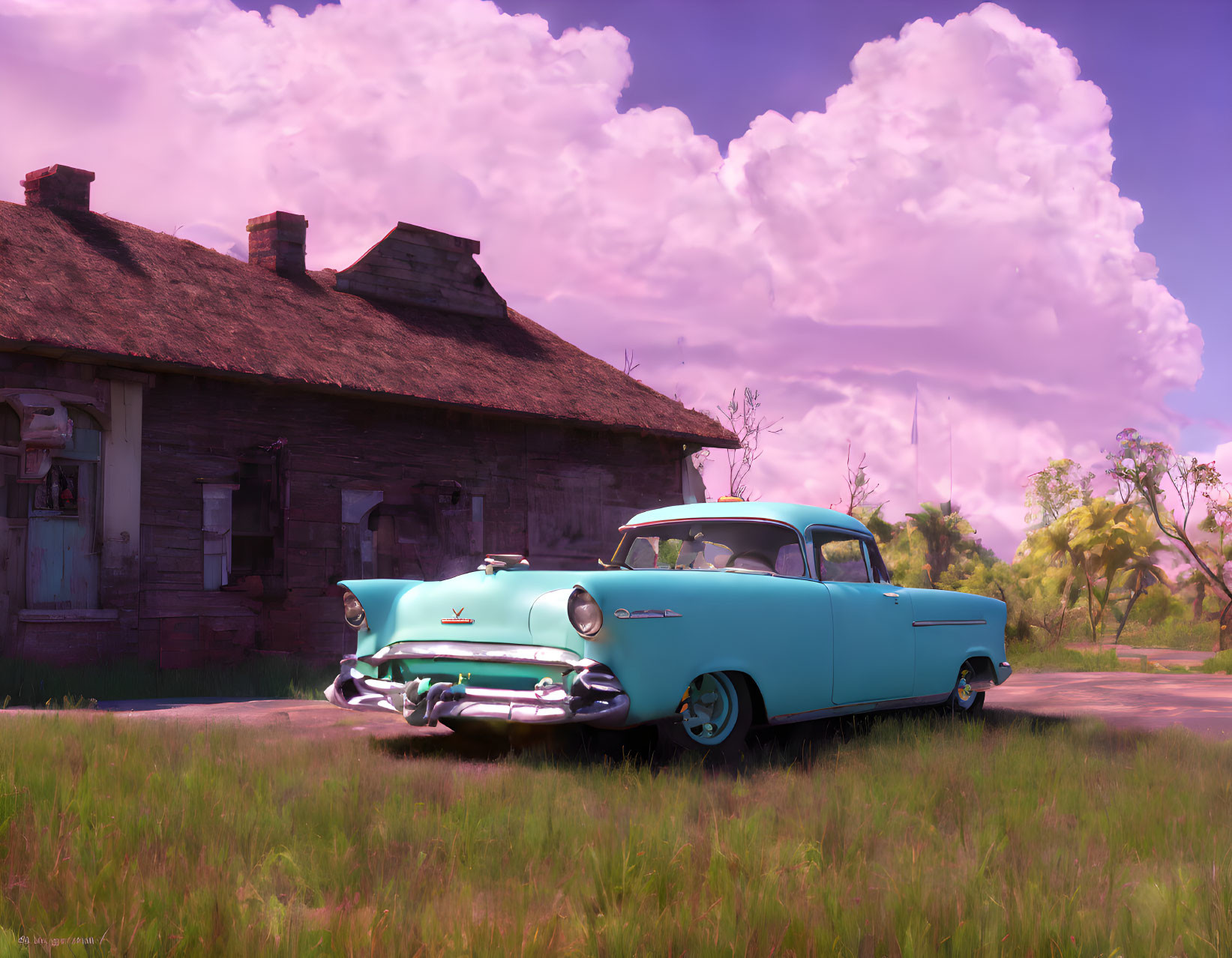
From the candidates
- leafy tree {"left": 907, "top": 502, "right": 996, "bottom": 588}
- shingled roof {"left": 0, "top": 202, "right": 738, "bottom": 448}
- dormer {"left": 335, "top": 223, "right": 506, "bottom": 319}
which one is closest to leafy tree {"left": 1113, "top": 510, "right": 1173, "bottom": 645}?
leafy tree {"left": 907, "top": 502, "right": 996, "bottom": 588}

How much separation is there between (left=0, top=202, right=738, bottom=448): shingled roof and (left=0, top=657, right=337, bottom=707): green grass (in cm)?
335

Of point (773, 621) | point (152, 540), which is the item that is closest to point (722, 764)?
point (773, 621)

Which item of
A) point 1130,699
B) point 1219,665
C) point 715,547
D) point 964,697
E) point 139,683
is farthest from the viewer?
point 1219,665

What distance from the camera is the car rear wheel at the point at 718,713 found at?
5191 mm

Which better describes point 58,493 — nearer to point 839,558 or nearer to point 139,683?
point 139,683

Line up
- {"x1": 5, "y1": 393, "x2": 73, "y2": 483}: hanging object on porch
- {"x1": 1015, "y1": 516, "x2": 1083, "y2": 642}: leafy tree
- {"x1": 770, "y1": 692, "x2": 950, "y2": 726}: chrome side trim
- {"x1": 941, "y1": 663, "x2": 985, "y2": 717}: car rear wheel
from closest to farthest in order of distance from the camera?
{"x1": 770, "y1": 692, "x2": 950, "y2": 726}: chrome side trim < {"x1": 941, "y1": 663, "x2": 985, "y2": 717}: car rear wheel < {"x1": 5, "y1": 393, "x2": 73, "y2": 483}: hanging object on porch < {"x1": 1015, "y1": 516, "x2": 1083, "y2": 642}: leafy tree

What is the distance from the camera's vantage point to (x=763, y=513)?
6172mm

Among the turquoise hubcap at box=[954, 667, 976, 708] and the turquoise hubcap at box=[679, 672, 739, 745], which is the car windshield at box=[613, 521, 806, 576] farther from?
the turquoise hubcap at box=[954, 667, 976, 708]

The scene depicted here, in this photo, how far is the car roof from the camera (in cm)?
613

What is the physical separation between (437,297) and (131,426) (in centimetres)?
672

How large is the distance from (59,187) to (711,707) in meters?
13.7

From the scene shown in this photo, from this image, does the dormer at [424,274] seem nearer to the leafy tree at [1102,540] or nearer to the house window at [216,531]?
the house window at [216,531]

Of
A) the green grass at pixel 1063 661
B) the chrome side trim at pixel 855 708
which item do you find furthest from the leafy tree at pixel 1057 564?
the chrome side trim at pixel 855 708

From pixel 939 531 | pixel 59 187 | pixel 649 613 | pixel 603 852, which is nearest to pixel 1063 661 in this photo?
pixel 649 613
